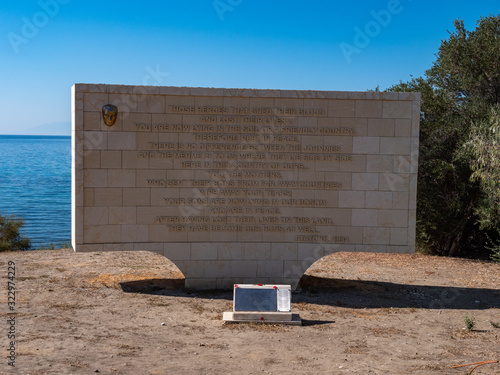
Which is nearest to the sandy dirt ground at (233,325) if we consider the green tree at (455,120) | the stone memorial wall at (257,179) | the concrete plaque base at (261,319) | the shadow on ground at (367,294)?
the shadow on ground at (367,294)

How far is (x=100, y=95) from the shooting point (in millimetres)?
11562

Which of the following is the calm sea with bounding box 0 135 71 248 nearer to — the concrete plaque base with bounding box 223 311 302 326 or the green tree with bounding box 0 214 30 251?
the green tree with bounding box 0 214 30 251

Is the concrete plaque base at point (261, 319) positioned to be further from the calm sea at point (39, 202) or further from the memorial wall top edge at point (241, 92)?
the calm sea at point (39, 202)

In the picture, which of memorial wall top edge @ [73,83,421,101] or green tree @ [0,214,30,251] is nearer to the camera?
memorial wall top edge @ [73,83,421,101]

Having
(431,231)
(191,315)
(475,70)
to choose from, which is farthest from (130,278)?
(475,70)

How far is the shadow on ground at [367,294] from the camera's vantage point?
11.6 meters

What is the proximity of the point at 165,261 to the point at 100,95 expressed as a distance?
243 inches

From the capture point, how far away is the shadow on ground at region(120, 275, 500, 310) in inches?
455

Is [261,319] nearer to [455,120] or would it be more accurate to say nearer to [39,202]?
[455,120]

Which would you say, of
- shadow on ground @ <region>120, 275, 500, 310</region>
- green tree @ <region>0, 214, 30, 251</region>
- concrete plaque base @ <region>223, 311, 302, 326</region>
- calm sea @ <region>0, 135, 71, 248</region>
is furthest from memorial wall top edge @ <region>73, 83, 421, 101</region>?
calm sea @ <region>0, 135, 71, 248</region>

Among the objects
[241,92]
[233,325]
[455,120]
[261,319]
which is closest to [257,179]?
[241,92]

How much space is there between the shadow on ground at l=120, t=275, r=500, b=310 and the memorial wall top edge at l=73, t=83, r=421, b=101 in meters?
4.57

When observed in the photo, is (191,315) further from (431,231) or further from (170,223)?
(431,231)

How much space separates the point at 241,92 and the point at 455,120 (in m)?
8.64
